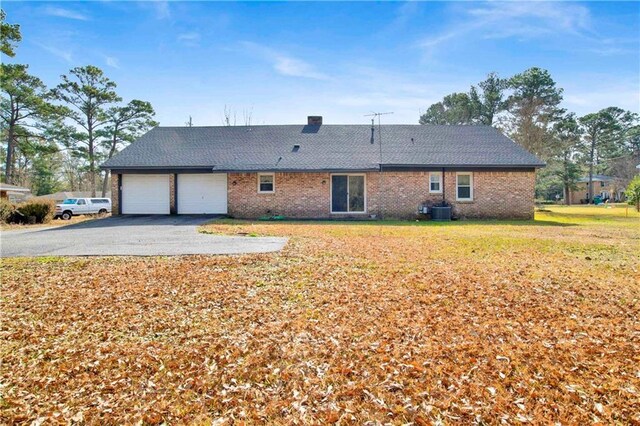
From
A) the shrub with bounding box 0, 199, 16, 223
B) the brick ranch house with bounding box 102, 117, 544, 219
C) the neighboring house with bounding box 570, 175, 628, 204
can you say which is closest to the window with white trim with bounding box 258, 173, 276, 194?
the brick ranch house with bounding box 102, 117, 544, 219

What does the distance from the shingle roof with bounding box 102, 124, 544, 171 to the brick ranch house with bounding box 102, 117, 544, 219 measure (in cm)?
5

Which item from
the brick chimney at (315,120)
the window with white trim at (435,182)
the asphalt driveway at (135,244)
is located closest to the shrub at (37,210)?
the asphalt driveway at (135,244)

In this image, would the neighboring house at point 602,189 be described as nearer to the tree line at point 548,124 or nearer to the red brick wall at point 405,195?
the tree line at point 548,124

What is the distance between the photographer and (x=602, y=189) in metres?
51.8

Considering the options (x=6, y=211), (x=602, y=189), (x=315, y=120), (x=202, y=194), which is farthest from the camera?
(x=602, y=189)

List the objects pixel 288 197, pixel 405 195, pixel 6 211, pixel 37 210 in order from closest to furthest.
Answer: pixel 6 211 < pixel 37 210 < pixel 405 195 < pixel 288 197

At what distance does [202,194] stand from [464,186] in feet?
42.9

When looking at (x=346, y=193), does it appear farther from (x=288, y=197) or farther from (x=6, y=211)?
(x=6, y=211)

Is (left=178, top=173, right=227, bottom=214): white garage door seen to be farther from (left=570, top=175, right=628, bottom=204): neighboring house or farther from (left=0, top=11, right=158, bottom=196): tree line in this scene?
(left=570, top=175, right=628, bottom=204): neighboring house

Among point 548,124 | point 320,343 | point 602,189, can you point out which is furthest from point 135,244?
point 602,189

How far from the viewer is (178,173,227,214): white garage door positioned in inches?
712

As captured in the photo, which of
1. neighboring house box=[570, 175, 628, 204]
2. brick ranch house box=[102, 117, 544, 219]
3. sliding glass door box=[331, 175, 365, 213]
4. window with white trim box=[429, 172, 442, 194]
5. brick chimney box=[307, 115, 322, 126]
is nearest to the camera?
brick ranch house box=[102, 117, 544, 219]

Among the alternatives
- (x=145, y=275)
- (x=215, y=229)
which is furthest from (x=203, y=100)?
(x=145, y=275)

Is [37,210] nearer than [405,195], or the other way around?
[37,210]
